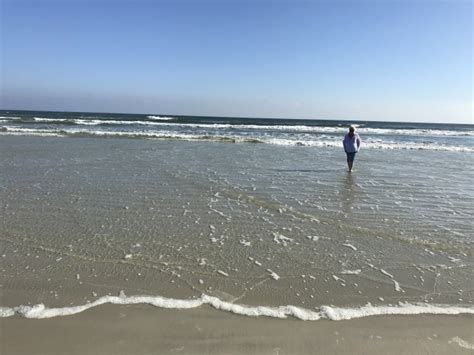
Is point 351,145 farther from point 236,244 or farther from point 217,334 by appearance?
point 217,334

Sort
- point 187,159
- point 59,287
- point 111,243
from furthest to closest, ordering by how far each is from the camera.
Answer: point 187,159, point 111,243, point 59,287

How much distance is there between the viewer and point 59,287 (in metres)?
3.89

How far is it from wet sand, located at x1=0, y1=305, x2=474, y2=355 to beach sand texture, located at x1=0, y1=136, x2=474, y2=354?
0.05 feet

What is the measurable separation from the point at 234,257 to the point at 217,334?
5.52 ft

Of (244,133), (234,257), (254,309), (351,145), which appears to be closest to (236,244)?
(234,257)

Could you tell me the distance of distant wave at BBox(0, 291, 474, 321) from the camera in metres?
3.43

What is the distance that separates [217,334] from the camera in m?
3.16

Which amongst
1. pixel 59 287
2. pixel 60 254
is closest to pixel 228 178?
pixel 60 254

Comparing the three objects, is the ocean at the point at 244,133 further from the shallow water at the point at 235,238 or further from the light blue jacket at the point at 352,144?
the shallow water at the point at 235,238

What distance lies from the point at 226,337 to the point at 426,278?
2703 millimetres

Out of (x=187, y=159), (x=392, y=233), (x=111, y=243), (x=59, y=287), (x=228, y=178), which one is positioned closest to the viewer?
(x=59, y=287)

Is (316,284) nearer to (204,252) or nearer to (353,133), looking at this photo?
(204,252)

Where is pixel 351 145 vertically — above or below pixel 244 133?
above

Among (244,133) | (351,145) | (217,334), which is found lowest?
(217,334)
